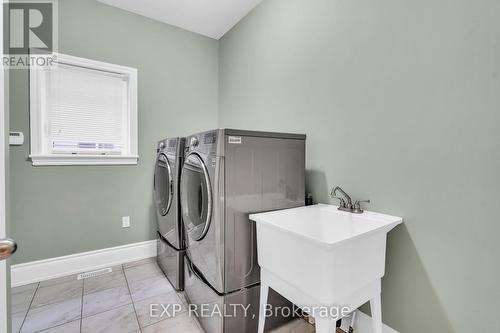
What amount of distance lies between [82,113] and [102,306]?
177 cm

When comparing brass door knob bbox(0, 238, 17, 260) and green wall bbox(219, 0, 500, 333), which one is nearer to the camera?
brass door knob bbox(0, 238, 17, 260)

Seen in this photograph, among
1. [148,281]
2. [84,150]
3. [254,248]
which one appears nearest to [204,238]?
[254,248]

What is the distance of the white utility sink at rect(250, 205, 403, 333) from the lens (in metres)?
0.95

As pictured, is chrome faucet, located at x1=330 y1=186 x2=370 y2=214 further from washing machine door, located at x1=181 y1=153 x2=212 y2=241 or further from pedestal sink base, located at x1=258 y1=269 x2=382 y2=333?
washing machine door, located at x1=181 y1=153 x2=212 y2=241

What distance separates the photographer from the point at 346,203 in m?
1.53

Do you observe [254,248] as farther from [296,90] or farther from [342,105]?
[296,90]

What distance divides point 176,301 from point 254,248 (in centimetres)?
89

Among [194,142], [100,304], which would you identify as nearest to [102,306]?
[100,304]

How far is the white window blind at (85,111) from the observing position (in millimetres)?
2195

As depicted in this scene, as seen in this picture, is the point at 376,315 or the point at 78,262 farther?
the point at 78,262

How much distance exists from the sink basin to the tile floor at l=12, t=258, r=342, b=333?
66 centimetres

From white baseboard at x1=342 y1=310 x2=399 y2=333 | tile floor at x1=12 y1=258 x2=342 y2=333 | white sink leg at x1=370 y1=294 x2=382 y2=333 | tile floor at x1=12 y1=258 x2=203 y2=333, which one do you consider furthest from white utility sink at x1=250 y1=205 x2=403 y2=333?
tile floor at x1=12 y1=258 x2=203 y2=333

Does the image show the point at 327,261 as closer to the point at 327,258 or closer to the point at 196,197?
the point at 327,258

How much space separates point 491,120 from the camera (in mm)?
999
